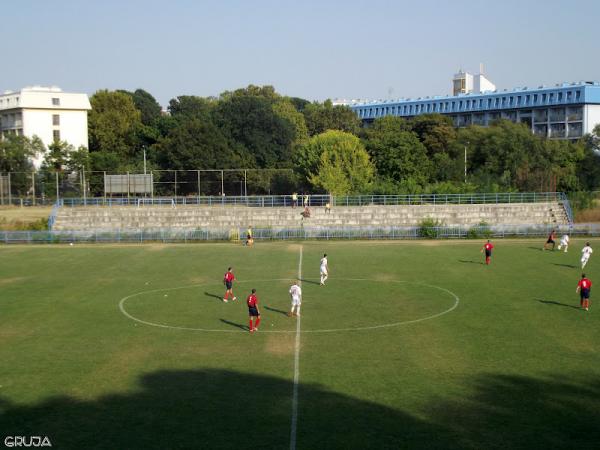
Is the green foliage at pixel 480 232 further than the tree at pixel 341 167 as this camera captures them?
No

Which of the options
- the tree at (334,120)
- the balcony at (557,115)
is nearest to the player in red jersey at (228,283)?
the tree at (334,120)

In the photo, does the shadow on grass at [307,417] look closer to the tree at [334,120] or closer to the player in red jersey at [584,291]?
the player in red jersey at [584,291]

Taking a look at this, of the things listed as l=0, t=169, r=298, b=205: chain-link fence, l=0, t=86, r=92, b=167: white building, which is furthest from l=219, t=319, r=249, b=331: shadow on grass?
l=0, t=86, r=92, b=167: white building

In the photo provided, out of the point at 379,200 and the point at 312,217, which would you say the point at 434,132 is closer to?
the point at 379,200

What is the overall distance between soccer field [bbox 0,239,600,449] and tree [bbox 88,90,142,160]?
64071 millimetres

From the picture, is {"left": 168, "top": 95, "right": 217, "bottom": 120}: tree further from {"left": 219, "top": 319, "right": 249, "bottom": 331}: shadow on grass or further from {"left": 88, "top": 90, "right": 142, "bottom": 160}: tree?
{"left": 219, "top": 319, "right": 249, "bottom": 331}: shadow on grass

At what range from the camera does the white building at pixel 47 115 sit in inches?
3652

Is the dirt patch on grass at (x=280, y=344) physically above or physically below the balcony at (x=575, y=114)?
below

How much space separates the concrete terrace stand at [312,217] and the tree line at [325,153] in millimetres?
5764

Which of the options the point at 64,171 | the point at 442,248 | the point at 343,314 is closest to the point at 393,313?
the point at 343,314

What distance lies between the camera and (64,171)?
274ft

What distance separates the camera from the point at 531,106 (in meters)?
116

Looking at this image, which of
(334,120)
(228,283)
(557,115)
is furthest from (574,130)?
(228,283)

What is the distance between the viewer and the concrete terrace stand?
58.7 metres
